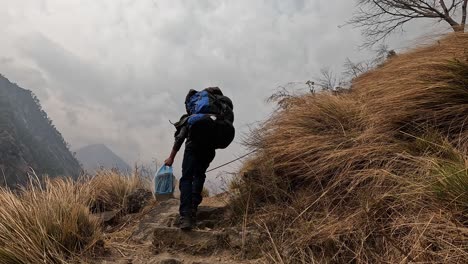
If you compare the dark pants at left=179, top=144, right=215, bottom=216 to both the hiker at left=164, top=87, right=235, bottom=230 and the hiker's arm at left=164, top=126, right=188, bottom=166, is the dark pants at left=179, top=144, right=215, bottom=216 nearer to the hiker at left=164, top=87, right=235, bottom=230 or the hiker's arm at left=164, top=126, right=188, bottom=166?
the hiker at left=164, top=87, right=235, bottom=230

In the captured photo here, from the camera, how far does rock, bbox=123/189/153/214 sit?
636 cm

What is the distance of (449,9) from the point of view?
1240 cm

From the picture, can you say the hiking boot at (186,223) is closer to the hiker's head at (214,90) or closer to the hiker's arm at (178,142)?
the hiker's arm at (178,142)

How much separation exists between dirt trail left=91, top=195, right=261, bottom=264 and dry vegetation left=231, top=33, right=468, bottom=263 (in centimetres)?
29

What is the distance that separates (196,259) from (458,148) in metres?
2.39

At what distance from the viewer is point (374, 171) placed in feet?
10.7

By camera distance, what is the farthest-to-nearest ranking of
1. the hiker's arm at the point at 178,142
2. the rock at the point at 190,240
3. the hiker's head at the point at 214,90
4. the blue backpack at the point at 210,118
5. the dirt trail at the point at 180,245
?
the hiker's head at the point at 214,90 → the hiker's arm at the point at 178,142 → the blue backpack at the point at 210,118 → the rock at the point at 190,240 → the dirt trail at the point at 180,245

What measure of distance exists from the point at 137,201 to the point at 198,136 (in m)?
2.57

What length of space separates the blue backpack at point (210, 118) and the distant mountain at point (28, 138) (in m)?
41.5

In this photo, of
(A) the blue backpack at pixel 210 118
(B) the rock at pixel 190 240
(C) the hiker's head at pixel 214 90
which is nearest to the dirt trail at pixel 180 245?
(B) the rock at pixel 190 240

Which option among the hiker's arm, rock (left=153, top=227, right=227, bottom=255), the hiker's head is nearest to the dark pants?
the hiker's arm

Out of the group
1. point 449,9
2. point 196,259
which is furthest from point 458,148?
point 449,9

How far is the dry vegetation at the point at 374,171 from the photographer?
8.39ft

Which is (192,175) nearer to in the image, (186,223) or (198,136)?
(198,136)
